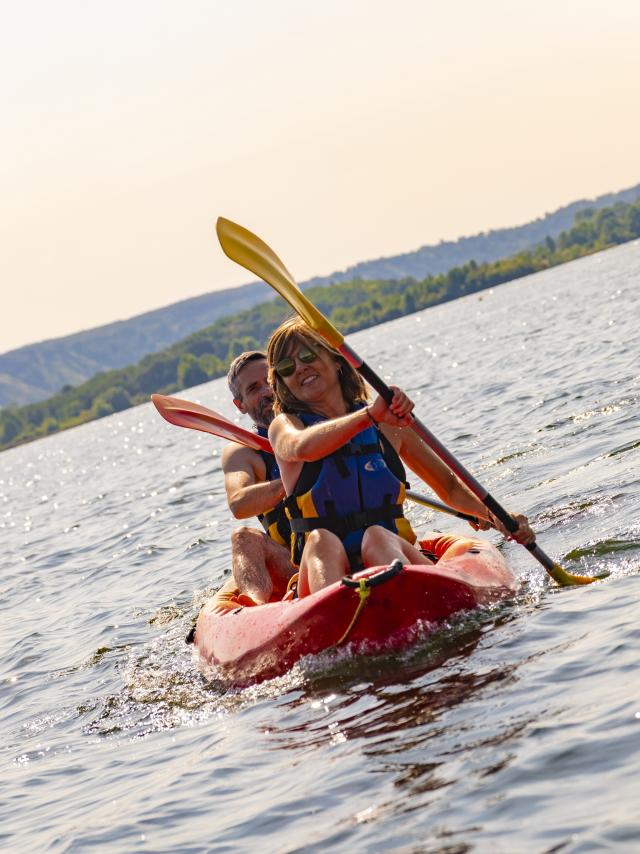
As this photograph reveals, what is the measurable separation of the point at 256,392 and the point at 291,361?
1.75 metres

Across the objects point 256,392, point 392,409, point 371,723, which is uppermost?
point 256,392

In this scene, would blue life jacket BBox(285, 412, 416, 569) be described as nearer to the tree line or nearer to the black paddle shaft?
the black paddle shaft

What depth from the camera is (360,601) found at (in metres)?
5.41

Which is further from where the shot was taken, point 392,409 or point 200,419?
point 200,419

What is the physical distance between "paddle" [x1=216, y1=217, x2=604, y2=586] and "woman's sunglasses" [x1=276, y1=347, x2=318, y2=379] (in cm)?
12

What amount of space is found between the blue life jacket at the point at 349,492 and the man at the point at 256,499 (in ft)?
4.02

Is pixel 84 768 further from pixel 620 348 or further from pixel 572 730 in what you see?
pixel 620 348

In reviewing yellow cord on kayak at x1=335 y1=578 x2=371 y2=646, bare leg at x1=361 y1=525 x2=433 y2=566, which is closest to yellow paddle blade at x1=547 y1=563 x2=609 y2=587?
bare leg at x1=361 y1=525 x2=433 y2=566

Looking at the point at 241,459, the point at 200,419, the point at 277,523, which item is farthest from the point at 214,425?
the point at 277,523

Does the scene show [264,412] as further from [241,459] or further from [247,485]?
[247,485]

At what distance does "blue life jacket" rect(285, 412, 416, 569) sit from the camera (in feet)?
19.5

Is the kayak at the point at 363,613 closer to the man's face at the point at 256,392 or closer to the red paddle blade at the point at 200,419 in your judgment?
the man's face at the point at 256,392

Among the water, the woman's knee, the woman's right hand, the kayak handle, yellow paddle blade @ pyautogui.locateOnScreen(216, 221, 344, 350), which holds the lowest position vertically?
the water

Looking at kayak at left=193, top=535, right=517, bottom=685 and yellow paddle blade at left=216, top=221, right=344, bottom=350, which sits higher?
yellow paddle blade at left=216, top=221, right=344, bottom=350
